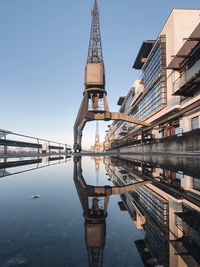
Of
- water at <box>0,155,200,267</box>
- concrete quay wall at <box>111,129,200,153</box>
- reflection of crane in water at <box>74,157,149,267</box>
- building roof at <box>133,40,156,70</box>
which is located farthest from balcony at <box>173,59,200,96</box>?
building roof at <box>133,40,156,70</box>

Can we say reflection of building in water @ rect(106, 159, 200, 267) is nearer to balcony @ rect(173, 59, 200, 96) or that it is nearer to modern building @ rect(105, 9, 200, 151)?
balcony @ rect(173, 59, 200, 96)

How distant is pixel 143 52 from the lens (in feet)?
125

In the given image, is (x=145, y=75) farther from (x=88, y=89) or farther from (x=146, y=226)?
(x=146, y=226)

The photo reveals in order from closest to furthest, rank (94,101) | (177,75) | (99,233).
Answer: (99,233)
(177,75)
(94,101)

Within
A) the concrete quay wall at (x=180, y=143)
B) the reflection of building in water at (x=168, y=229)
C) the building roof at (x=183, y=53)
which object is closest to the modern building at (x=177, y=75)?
the building roof at (x=183, y=53)

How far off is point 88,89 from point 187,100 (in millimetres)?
20020

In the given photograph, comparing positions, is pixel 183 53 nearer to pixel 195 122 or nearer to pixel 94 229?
pixel 195 122

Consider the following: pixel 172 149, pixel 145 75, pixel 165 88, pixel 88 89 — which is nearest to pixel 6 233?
pixel 172 149

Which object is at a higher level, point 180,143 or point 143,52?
point 143,52

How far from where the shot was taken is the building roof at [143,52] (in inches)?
1364

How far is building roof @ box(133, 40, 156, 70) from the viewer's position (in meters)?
34.7

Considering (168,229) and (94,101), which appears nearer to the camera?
(168,229)

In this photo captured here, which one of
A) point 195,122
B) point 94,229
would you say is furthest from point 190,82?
point 94,229

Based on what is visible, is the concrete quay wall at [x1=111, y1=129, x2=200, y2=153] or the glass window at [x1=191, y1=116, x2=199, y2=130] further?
the glass window at [x1=191, y1=116, x2=199, y2=130]
